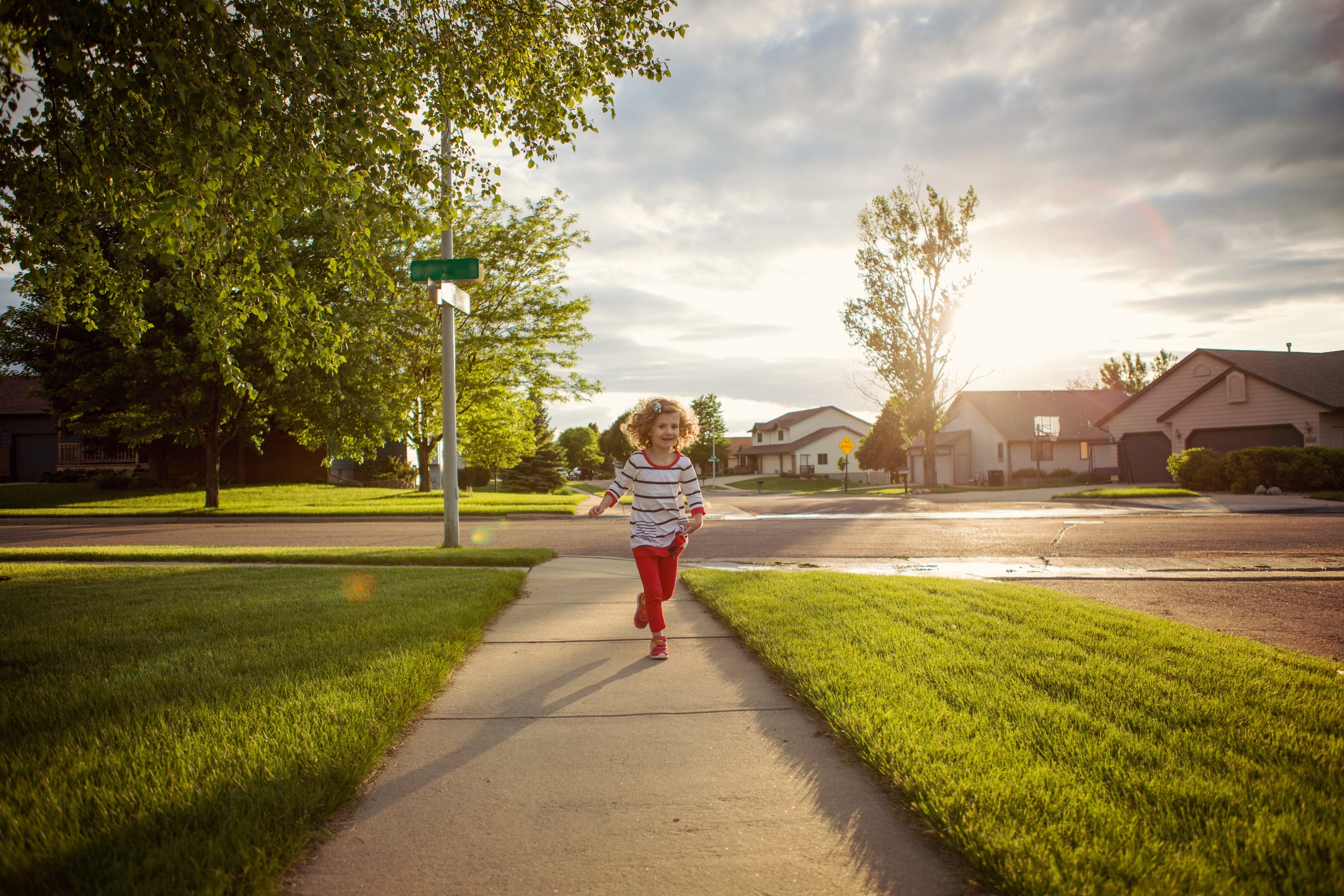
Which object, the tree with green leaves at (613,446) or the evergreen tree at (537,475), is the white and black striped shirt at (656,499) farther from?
the tree with green leaves at (613,446)

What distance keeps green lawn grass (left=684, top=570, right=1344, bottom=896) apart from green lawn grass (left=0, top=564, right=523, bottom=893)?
224 cm

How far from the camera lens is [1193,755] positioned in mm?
2877

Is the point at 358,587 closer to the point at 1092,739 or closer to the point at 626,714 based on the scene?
the point at 626,714

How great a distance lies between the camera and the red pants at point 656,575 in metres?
5.03

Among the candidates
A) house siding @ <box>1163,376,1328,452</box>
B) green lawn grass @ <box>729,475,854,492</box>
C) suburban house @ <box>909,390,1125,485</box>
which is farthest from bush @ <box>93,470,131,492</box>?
house siding @ <box>1163,376,1328,452</box>

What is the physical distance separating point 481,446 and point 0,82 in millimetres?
24260

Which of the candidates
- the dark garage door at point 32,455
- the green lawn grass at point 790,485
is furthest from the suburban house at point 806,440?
the dark garage door at point 32,455

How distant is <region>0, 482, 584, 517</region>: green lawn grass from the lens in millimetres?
20031

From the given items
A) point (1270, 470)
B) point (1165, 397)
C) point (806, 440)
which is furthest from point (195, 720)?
point (806, 440)

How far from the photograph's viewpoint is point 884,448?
52.1 metres

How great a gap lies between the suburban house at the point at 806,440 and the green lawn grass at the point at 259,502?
42.5 meters

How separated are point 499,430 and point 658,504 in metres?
23.6

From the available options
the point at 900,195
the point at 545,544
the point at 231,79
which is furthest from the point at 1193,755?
the point at 900,195

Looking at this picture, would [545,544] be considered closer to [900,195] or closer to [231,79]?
[231,79]
